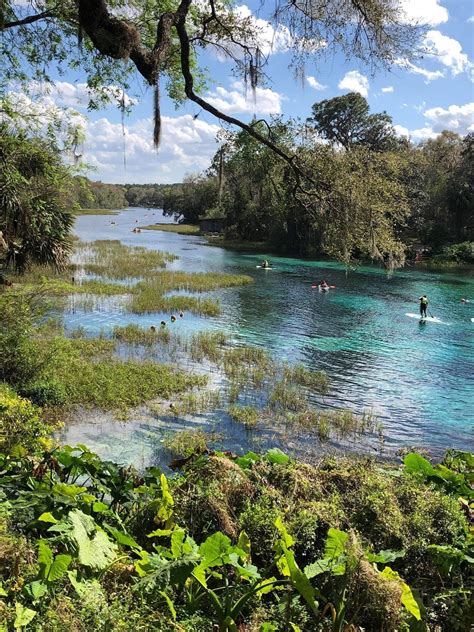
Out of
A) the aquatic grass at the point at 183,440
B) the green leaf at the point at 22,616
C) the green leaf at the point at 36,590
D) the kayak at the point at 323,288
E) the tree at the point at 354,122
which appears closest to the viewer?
the green leaf at the point at 22,616

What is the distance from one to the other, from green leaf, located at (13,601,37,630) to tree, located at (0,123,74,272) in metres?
10.1

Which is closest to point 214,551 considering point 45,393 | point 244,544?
point 244,544

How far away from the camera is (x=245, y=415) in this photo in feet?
40.5

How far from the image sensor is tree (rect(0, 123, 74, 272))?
13695 mm

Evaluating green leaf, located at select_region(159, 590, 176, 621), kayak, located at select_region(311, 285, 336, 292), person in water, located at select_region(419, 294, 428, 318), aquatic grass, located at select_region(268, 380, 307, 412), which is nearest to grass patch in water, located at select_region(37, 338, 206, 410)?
aquatic grass, located at select_region(268, 380, 307, 412)

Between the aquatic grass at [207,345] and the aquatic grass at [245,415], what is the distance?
14.9 feet

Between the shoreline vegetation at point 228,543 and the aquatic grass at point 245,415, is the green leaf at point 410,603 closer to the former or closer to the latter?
the shoreline vegetation at point 228,543

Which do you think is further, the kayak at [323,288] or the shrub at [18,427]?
the kayak at [323,288]

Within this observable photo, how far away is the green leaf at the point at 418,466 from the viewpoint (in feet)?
17.5

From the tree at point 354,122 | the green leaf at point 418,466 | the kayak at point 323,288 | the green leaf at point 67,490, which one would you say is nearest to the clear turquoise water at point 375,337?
the kayak at point 323,288

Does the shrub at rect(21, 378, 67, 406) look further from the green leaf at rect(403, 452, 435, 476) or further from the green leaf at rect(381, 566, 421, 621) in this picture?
the green leaf at rect(381, 566, 421, 621)

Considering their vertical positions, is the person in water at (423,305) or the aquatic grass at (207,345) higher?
the person in water at (423,305)

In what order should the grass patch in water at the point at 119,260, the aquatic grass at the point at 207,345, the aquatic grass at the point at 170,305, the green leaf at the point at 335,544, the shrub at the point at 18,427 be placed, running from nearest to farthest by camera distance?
1. the green leaf at the point at 335,544
2. the shrub at the point at 18,427
3. the aquatic grass at the point at 207,345
4. the aquatic grass at the point at 170,305
5. the grass patch in water at the point at 119,260

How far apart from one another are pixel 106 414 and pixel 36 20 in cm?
882
